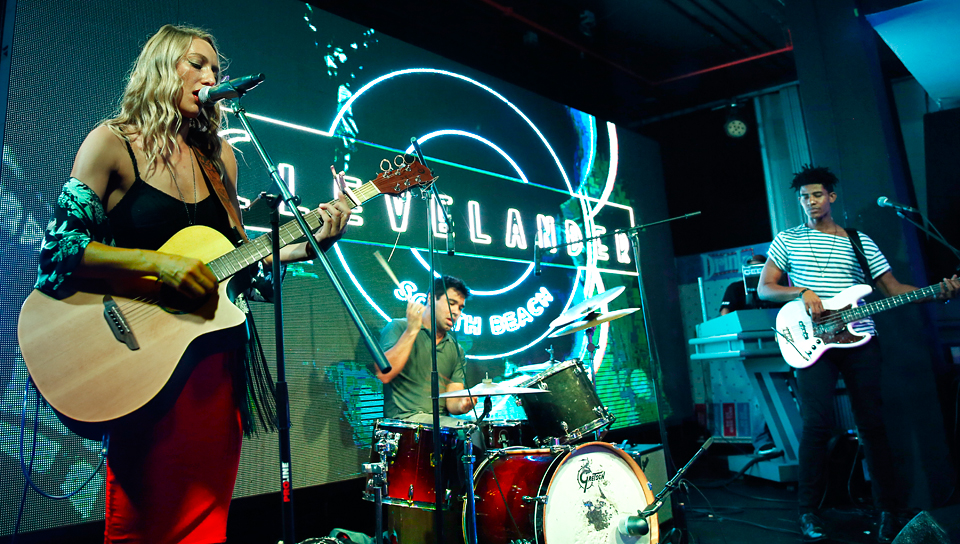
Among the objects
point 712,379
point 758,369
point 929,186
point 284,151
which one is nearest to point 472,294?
point 284,151

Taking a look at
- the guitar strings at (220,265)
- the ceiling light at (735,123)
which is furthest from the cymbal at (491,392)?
the ceiling light at (735,123)

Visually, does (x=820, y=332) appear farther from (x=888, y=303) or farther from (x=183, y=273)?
(x=183, y=273)

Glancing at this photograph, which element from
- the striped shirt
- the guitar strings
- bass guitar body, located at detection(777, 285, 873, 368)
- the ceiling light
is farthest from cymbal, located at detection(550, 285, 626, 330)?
the ceiling light

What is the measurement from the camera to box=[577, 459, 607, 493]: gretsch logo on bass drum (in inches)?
112

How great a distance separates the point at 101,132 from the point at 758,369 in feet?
16.5

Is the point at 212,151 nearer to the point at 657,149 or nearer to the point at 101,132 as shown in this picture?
the point at 101,132

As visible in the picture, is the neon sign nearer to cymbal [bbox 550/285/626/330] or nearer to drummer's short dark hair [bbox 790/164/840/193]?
Result: cymbal [bbox 550/285/626/330]

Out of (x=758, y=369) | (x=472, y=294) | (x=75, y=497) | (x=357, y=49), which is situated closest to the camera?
(x=75, y=497)

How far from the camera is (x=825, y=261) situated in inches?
146

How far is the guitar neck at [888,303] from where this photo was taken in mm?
3492

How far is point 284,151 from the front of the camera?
3592 millimetres

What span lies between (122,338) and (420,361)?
7.83ft

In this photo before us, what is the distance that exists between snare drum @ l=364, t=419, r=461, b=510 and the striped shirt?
2.54 metres

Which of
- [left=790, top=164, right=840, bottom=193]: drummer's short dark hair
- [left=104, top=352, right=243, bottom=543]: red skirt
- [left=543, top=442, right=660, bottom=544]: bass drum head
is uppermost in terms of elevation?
[left=790, top=164, right=840, bottom=193]: drummer's short dark hair
